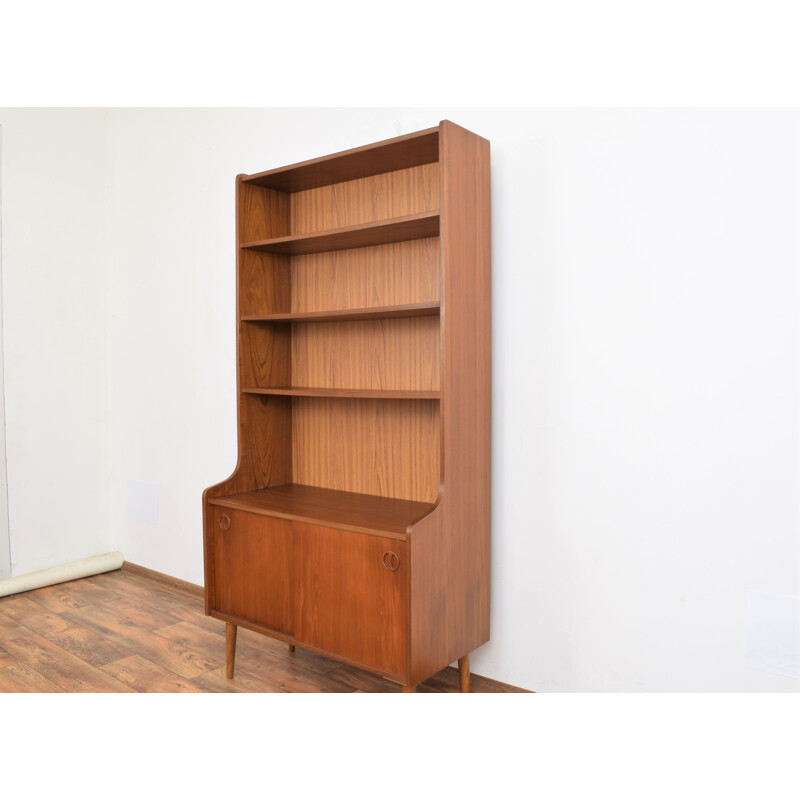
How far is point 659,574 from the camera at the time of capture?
1.99 m

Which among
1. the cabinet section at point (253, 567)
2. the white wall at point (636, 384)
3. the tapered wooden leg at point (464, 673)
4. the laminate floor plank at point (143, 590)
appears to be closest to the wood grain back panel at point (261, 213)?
the white wall at point (636, 384)

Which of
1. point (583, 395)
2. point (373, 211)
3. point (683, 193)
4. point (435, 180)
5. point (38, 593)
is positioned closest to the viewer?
point (683, 193)

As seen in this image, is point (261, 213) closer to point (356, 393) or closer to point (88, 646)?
point (356, 393)

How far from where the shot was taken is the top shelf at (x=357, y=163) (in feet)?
6.98

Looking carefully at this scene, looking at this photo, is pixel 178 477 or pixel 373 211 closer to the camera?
pixel 373 211

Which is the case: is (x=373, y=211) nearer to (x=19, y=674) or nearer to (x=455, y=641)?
(x=455, y=641)

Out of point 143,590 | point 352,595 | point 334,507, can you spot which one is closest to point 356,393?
point 334,507

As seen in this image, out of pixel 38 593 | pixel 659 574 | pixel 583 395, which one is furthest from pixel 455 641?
pixel 38 593

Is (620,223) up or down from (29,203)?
down

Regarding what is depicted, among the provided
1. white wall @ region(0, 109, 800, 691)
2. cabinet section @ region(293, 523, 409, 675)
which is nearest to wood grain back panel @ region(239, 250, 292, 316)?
white wall @ region(0, 109, 800, 691)

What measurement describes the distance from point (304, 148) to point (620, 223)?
1457 millimetres

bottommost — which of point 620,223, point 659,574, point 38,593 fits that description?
point 38,593

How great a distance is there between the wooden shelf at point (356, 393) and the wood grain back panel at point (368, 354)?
64 millimetres

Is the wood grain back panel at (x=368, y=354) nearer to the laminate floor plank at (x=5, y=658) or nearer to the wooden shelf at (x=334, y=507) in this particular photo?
the wooden shelf at (x=334, y=507)
